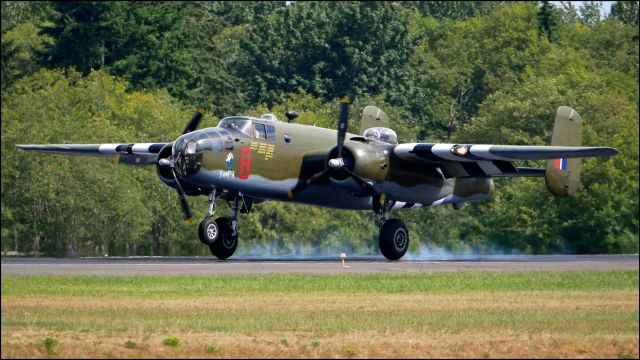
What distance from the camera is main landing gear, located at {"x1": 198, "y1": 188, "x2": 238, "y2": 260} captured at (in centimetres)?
4225

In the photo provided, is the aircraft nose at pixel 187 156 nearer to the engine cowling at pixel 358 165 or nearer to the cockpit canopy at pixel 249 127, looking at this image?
the cockpit canopy at pixel 249 127

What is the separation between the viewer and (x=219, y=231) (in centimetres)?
4328

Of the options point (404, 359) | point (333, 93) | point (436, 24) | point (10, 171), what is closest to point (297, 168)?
point (10, 171)

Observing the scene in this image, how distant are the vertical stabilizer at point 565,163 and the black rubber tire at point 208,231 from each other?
1325cm

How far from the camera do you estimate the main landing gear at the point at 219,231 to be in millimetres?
42250

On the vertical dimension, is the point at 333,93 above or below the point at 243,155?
above

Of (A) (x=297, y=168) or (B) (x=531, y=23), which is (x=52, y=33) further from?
(B) (x=531, y=23)

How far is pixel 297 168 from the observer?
145 feet

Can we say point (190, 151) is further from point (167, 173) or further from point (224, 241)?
point (224, 241)

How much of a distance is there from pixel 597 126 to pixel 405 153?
34.2m

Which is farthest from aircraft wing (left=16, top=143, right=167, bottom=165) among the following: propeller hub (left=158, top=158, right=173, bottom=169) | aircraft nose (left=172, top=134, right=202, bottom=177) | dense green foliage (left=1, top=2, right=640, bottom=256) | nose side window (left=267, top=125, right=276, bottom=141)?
aircraft nose (left=172, top=134, right=202, bottom=177)

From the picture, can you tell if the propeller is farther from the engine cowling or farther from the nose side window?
the nose side window

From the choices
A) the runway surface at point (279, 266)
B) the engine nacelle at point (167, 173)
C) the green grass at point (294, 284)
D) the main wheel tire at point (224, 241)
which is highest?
the engine nacelle at point (167, 173)

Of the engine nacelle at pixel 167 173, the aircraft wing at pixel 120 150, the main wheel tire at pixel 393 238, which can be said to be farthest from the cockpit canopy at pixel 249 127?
the main wheel tire at pixel 393 238
